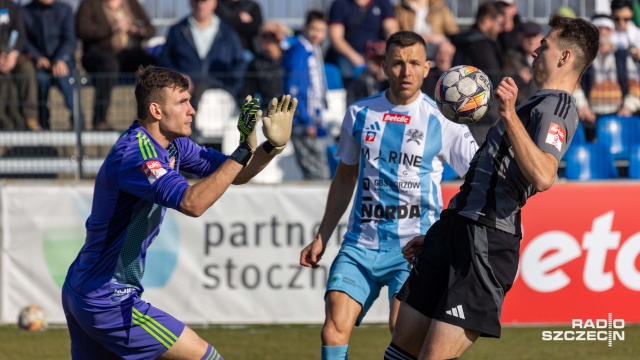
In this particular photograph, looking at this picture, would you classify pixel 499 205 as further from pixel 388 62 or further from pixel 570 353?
pixel 570 353

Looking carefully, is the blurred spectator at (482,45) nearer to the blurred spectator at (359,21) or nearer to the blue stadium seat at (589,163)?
the blurred spectator at (359,21)

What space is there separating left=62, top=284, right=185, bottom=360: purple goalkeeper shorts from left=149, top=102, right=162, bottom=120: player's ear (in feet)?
3.47

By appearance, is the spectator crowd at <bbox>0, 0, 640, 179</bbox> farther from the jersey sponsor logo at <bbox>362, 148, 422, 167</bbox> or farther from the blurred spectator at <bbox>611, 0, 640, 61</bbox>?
the jersey sponsor logo at <bbox>362, 148, 422, 167</bbox>

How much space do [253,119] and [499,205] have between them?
1.42 meters

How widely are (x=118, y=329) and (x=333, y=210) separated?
76.9 inches

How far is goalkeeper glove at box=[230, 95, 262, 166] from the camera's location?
6.05m

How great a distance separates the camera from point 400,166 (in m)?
7.64

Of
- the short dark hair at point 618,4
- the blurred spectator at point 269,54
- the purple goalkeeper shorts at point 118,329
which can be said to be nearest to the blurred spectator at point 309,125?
the blurred spectator at point 269,54

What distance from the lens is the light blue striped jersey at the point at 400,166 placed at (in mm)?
7570

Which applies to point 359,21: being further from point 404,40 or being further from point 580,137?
point 404,40

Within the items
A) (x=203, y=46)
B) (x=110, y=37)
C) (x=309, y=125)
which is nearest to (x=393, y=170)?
(x=309, y=125)

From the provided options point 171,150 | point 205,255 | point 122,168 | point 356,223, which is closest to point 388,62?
point 356,223

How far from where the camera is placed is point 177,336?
6391mm

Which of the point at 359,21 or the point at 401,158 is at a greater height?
the point at 359,21
